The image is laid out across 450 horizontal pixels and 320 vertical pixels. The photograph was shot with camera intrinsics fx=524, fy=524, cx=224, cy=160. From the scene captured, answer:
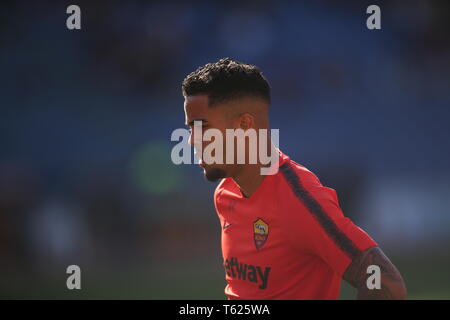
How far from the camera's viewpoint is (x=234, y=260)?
274 centimetres

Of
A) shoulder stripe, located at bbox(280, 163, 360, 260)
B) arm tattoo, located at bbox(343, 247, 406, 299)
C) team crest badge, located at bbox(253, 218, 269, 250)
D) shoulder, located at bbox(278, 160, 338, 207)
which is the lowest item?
arm tattoo, located at bbox(343, 247, 406, 299)

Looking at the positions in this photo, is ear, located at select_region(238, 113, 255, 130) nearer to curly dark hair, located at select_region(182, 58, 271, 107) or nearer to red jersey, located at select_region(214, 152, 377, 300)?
curly dark hair, located at select_region(182, 58, 271, 107)

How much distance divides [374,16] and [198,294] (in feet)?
26.0

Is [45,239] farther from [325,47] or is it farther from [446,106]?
[446,106]

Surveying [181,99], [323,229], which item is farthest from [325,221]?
[181,99]

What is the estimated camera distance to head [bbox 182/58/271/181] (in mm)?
2695

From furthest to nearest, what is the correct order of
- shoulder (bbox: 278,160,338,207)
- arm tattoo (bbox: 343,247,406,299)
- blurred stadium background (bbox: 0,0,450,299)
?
blurred stadium background (bbox: 0,0,450,299)
shoulder (bbox: 278,160,338,207)
arm tattoo (bbox: 343,247,406,299)

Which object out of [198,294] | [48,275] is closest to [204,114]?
[198,294]

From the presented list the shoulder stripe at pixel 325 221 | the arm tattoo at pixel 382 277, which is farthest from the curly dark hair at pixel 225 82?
the arm tattoo at pixel 382 277

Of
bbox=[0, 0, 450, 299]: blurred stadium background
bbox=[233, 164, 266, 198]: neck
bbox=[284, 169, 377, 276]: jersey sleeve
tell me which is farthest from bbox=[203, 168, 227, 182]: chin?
bbox=[0, 0, 450, 299]: blurred stadium background

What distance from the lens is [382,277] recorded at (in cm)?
221

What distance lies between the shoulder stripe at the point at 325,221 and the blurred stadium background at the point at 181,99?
761cm

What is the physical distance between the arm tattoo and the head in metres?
0.80

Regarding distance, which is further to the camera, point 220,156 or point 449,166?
point 449,166
